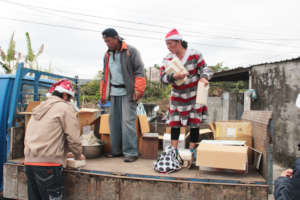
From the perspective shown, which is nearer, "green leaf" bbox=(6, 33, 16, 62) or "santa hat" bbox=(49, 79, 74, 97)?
"santa hat" bbox=(49, 79, 74, 97)

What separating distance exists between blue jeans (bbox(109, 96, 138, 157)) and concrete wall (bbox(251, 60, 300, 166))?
5.27m

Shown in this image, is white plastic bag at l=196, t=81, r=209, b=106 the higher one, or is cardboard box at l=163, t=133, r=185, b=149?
white plastic bag at l=196, t=81, r=209, b=106

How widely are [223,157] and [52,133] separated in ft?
5.39

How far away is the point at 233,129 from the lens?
9.60ft

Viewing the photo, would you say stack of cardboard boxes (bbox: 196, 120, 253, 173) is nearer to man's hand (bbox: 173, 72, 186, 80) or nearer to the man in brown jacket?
man's hand (bbox: 173, 72, 186, 80)

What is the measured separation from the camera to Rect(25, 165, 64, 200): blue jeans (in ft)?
7.36

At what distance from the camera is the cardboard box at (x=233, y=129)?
9.45 feet

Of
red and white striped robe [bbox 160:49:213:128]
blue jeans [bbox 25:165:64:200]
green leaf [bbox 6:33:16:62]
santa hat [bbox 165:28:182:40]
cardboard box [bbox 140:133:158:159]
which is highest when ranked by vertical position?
green leaf [bbox 6:33:16:62]

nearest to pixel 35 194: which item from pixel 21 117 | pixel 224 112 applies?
pixel 21 117

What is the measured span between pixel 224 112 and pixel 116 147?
10.1m

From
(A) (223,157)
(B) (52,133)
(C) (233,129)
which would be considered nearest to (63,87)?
(B) (52,133)

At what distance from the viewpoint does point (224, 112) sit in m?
12.4

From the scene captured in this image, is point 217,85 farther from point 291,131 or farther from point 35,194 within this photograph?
point 35,194

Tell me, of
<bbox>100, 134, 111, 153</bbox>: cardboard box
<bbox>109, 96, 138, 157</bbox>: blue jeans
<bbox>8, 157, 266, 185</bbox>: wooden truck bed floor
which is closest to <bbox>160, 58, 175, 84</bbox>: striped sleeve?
<bbox>109, 96, 138, 157</bbox>: blue jeans
